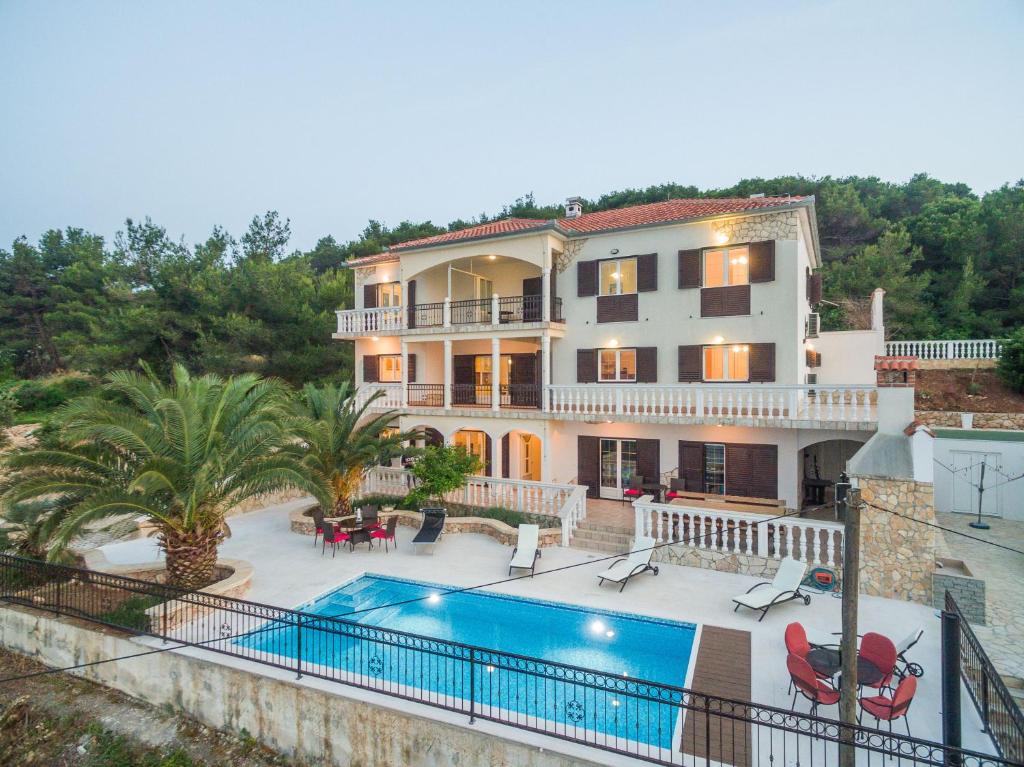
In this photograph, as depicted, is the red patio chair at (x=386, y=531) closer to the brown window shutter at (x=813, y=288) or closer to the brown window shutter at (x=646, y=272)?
the brown window shutter at (x=646, y=272)

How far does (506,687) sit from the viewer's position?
7.48 meters

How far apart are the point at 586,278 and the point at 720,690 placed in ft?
44.3

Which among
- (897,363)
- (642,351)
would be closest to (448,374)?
(642,351)

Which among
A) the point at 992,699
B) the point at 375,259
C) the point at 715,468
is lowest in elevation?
the point at 992,699

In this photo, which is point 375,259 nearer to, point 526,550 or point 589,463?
point 589,463

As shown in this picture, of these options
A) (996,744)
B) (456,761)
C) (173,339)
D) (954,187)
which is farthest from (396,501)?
(954,187)

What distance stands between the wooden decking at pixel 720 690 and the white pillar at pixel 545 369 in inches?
356

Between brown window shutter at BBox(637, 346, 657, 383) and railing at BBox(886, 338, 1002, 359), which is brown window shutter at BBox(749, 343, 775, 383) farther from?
railing at BBox(886, 338, 1002, 359)

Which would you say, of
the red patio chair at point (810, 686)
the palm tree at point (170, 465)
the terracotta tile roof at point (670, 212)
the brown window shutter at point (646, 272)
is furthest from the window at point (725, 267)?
the palm tree at point (170, 465)

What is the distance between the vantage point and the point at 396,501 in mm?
17125

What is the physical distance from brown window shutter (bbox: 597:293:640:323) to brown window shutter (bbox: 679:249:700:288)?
1625 mm

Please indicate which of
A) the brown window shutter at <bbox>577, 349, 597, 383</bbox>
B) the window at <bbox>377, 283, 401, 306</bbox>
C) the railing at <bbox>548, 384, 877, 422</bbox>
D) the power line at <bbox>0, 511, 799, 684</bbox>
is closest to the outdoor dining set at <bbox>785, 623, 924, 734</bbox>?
the power line at <bbox>0, 511, 799, 684</bbox>

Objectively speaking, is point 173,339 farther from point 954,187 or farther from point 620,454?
point 954,187

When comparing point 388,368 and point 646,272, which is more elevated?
point 646,272
